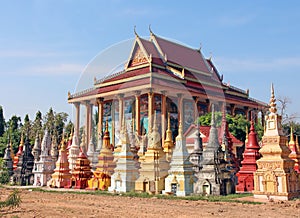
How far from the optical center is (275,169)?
12117mm

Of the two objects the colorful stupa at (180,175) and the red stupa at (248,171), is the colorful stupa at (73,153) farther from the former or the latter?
the red stupa at (248,171)

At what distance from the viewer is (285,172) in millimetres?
11914

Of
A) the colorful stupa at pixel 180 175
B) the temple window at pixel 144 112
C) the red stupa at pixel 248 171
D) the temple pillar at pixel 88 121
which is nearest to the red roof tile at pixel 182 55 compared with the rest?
the temple window at pixel 144 112

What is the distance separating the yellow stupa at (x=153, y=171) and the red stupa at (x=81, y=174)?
395cm

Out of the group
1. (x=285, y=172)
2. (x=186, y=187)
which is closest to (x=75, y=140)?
(x=186, y=187)

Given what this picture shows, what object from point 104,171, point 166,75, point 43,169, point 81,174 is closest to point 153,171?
point 104,171

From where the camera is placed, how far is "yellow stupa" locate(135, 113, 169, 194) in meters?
14.8

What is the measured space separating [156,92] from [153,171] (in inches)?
605

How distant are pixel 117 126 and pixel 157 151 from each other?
18651 mm

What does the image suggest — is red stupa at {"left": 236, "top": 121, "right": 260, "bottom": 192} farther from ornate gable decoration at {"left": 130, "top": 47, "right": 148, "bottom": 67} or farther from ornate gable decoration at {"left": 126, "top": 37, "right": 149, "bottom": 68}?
ornate gable decoration at {"left": 130, "top": 47, "right": 148, "bottom": 67}

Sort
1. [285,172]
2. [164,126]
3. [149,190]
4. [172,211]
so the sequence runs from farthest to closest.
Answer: [164,126] → [149,190] → [285,172] → [172,211]

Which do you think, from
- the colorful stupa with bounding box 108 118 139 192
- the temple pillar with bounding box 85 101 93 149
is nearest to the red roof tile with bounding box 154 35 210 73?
the temple pillar with bounding box 85 101 93 149

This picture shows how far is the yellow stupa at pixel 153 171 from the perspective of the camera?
1481 centimetres

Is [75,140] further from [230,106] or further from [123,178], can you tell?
[230,106]
